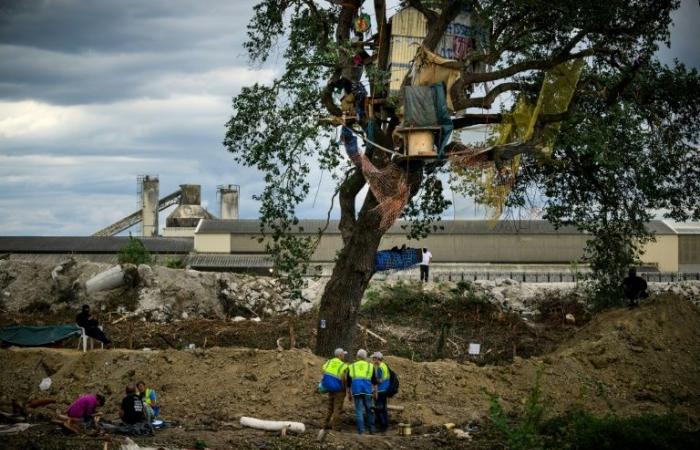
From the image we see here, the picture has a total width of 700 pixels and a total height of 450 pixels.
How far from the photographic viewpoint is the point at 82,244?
5669 cm

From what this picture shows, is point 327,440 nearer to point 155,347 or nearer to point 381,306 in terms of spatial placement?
point 155,347

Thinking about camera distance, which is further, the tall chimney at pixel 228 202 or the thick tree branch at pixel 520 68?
the tall chimney at pixel 228 202

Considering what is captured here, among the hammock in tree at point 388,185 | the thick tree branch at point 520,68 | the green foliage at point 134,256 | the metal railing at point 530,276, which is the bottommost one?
the metal railing at point 530,276

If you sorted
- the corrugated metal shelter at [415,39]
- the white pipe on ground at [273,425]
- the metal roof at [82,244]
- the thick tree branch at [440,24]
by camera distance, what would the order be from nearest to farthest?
1. the white pipe on ground at [273,425]
2. the thick tree branch at [440,24]
3. the corrugated metal shelter at [415,39]
4. the metal roof at [82,244]

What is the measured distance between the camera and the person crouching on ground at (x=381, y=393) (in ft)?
63.5

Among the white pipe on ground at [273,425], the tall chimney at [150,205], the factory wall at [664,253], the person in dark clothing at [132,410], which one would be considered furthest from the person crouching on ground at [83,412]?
the tall chimney at [150,205]

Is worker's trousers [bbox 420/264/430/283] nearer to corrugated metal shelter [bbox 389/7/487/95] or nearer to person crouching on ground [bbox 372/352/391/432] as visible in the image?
corrugated metal shelter [bbox 389/7/487/95]

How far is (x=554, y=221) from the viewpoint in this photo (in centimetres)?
2572

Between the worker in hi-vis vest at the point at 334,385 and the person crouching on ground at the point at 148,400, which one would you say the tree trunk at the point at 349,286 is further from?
the person crouching on ground at the point at 148,400

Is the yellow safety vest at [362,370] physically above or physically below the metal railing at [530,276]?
below

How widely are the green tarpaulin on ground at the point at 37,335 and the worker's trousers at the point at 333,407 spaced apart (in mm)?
9055

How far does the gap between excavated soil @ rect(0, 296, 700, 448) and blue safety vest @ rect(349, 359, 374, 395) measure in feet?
3.80

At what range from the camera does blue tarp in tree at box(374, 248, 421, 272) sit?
78.1 ft

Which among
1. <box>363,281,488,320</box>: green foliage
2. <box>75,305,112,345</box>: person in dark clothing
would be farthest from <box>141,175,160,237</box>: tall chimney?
<box>75,305,112,345</box>: person in dark clothing
